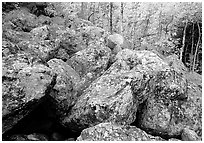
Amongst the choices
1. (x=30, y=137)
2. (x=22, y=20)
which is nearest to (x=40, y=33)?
(x=22, y=20)

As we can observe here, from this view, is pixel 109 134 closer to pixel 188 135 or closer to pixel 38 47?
pixel 188 135

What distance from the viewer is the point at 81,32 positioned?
15.0m

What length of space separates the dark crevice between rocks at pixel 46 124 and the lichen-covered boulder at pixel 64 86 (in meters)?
0.35

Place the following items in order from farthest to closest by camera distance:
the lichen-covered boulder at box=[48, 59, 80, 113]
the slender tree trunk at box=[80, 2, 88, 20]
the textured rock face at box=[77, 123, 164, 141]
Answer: the slender tree trunk at box=[80, 2, 88, 20], the lichen-covered boulder at box=[48, 59, 80, 113], the textured rock face at box=[77, 123, 164, 141]

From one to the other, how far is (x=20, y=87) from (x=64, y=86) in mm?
2342

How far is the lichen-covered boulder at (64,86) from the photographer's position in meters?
10.3

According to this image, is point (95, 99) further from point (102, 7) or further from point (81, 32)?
point (102, 7)

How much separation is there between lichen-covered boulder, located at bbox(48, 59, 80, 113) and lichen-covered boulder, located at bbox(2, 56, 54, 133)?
1.11 m

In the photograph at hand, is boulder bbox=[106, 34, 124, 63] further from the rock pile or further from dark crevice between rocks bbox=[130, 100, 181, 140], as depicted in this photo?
dark crevice between rocks bbox=[130, 100, 181, 140]

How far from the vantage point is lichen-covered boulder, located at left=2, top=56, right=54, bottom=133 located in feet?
27.3


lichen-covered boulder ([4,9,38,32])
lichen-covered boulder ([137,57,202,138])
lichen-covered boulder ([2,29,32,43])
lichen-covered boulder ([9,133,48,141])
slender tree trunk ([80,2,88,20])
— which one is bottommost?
lichen-covered boulder ([9,133,48,141])

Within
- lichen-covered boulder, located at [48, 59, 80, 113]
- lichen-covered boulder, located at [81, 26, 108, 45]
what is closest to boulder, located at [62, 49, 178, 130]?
lichen-covered boulder, located at [48, 59, 80, 113]

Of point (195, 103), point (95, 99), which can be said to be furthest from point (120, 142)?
point (195, 103)

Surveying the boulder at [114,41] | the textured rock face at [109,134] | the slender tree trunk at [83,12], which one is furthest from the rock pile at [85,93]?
the slender tree trunk at [83,12]
